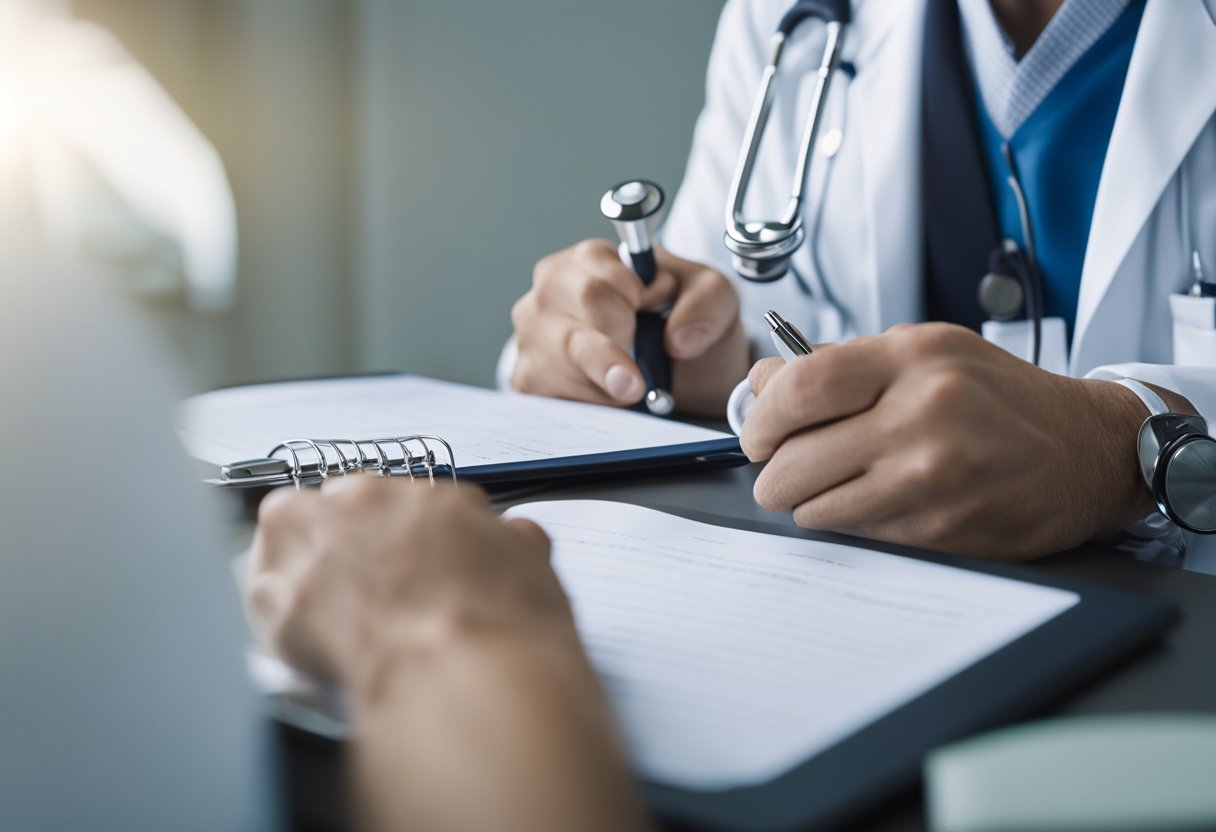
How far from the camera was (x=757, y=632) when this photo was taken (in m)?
0.38

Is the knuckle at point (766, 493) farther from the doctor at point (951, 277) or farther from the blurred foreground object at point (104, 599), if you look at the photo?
the blurred foreground object at point (104, 599)

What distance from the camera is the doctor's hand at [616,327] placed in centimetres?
87

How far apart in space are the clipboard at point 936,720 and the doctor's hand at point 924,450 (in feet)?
0.20

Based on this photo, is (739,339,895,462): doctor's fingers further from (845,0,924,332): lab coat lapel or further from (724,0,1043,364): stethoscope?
(845,0,924,332): lab coat lapel

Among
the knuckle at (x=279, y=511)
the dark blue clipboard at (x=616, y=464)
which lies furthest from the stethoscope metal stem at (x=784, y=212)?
the knuckle at (x=279, y=511)

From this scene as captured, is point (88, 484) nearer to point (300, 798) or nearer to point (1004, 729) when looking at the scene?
point (300, 798)

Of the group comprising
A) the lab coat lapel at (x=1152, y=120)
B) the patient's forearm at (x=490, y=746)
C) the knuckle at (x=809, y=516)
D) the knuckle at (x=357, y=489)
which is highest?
the lab coat lapel at (x=1152, y=120)

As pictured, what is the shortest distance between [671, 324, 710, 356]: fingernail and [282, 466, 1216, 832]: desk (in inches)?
9.0

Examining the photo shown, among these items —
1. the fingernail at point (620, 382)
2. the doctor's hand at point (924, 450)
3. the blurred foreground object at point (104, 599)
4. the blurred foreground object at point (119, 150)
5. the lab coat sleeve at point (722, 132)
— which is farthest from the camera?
the blurred foreground object at point (119, 150)

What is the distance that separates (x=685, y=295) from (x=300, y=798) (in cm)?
67

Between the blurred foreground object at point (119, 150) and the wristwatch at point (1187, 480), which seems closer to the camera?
the wristwatch at point (1187, 480)

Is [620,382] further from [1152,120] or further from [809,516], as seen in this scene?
[1152,120]

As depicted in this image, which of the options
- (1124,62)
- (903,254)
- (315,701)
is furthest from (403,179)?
(315,701)

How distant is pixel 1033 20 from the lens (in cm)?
105
